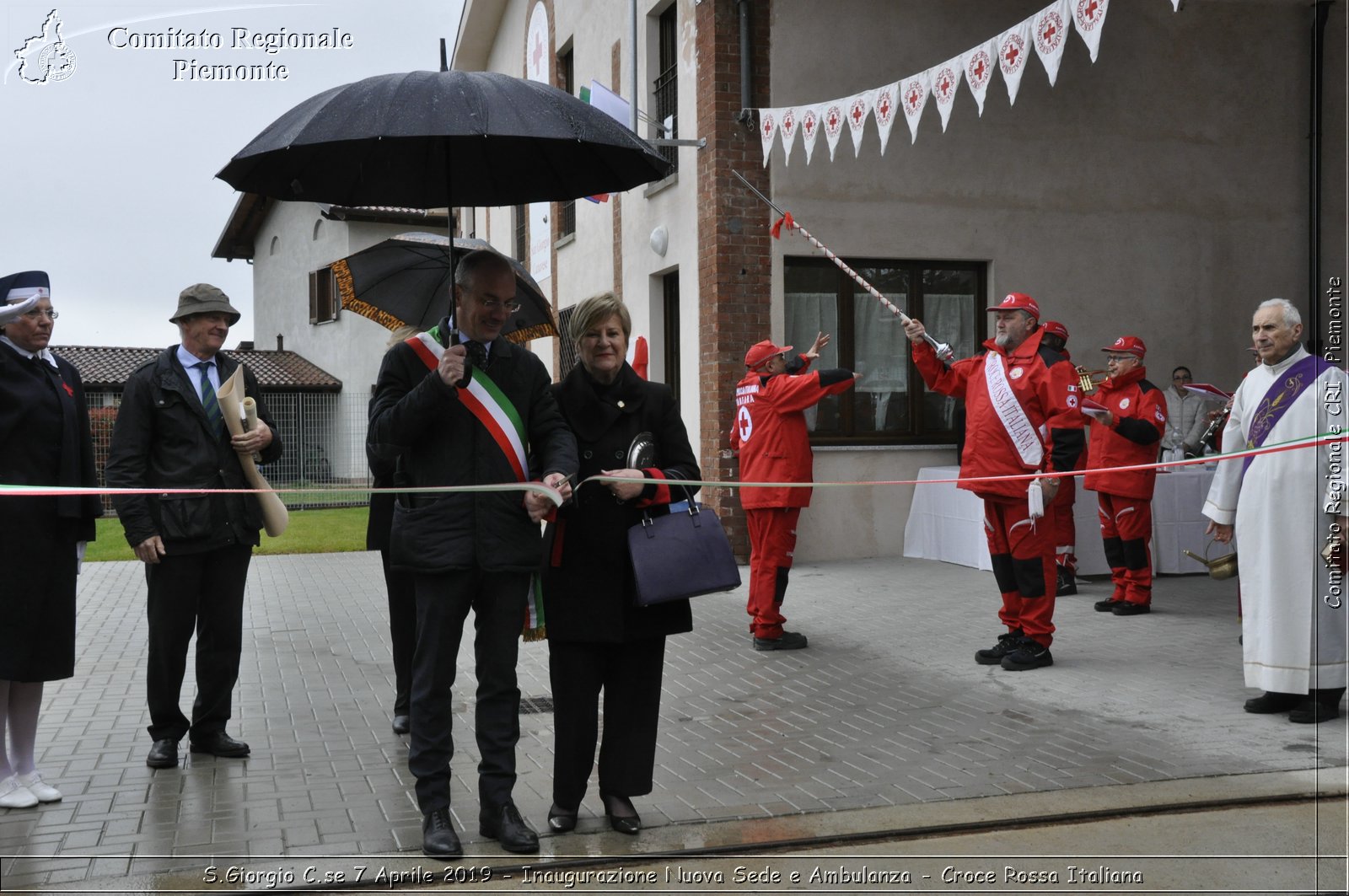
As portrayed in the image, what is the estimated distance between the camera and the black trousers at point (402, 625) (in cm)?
580

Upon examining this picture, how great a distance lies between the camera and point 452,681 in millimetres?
4277

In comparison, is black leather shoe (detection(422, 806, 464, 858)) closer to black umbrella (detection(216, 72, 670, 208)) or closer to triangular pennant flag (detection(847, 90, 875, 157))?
black umbrella (detection(216, 72, 670, 208))

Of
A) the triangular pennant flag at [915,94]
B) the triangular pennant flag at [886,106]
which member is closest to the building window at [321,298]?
the triangular pennant flag at [886,106]

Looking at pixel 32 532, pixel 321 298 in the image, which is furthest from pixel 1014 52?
pixel 321 298

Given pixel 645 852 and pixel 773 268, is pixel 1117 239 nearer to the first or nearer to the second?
pixel 773 268

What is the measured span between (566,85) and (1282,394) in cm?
1434

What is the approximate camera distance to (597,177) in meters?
4.77

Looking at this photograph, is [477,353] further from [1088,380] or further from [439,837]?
[1088,380]

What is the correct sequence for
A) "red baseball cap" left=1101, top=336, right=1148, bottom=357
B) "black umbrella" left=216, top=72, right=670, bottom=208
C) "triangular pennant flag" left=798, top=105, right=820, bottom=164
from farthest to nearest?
1. "triangular pennant flag" left=798, top=105, right=820, bottom=164
2. "red baseball cap" left=1101, top=336, right=1148, bottom=357
3. "black umbrella" left=216, top=72, right=670, bottom=208

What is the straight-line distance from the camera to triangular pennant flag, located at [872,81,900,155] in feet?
32.1

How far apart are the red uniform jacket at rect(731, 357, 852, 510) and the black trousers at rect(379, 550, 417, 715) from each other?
2758 millimetres

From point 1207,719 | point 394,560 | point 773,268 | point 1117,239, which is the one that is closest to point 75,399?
point 394,560

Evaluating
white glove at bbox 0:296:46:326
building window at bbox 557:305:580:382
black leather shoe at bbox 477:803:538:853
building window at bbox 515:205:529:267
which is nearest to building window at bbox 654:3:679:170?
building window at bbox 515:205:529:267

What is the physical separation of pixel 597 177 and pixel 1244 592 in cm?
389
